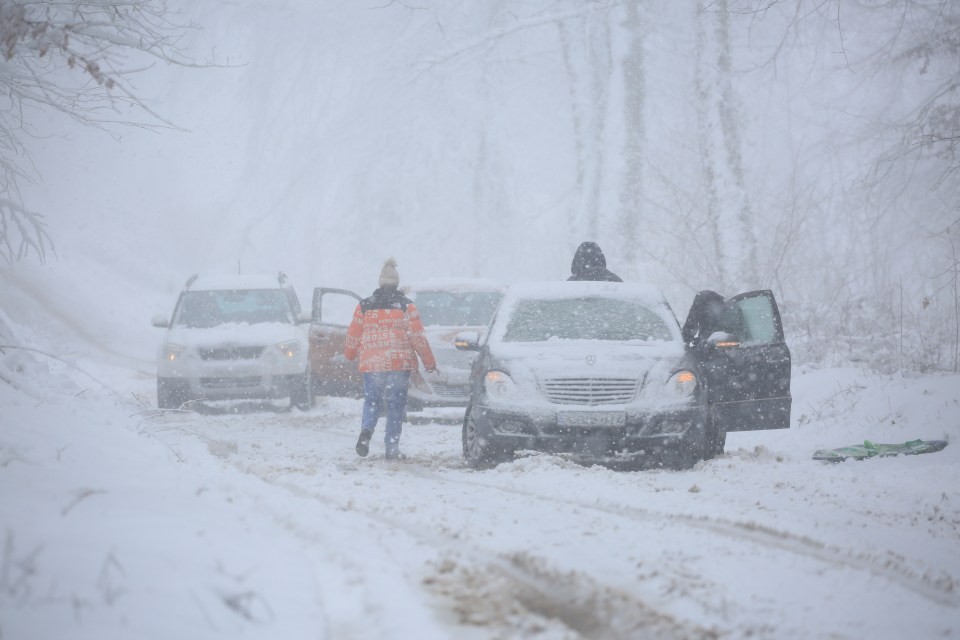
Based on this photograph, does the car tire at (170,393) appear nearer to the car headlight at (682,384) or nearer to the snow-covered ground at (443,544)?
the snow-covered ground at (443,544)

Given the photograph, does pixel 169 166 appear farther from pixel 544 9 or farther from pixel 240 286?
pixel 240 286

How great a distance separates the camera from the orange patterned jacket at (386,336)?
28.0 ft

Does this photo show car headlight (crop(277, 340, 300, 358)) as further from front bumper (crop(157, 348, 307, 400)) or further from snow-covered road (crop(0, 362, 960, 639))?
snow-covered road (crop(0, 362, 960, 639))

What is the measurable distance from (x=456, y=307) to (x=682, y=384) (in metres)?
6.39

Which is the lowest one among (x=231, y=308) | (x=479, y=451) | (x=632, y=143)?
(x=479, y=451)

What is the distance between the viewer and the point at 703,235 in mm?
19359

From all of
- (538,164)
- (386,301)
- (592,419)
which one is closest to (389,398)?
(386,301)

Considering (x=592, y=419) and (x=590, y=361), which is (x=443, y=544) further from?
(x=590, y=361)

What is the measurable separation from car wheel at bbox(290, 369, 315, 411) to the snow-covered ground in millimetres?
5566

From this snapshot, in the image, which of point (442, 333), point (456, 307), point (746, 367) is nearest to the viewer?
point (746, 367)

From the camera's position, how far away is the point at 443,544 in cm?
425

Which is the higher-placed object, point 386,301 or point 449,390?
point 386,301

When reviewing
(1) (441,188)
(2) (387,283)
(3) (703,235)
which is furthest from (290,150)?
(2) (387,283)

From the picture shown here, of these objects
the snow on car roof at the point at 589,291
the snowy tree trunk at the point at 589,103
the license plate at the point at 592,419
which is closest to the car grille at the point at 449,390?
the snow on car roof at the point at 589,291
